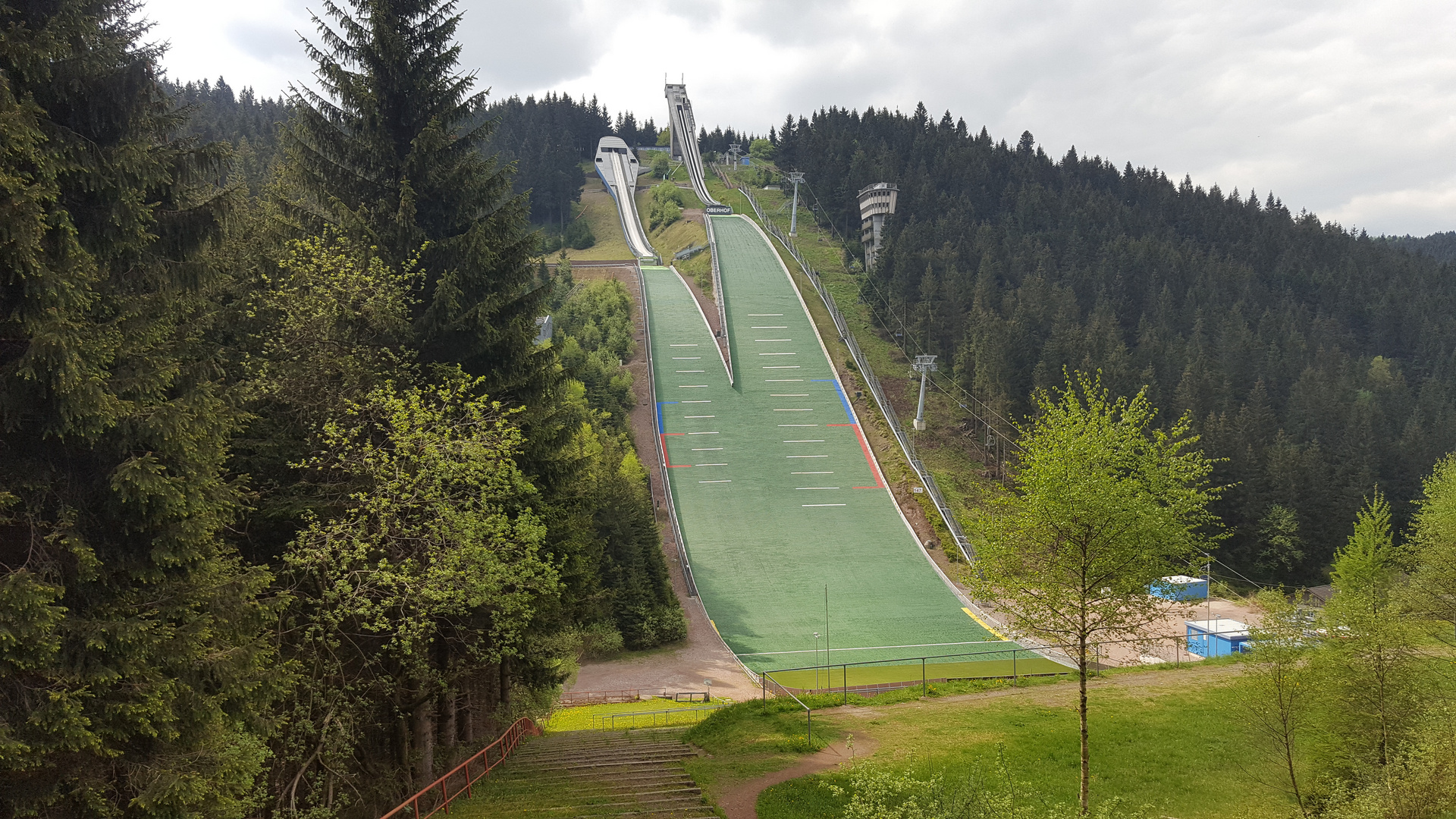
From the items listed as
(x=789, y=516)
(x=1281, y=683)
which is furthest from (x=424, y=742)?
(x=789, y=516)

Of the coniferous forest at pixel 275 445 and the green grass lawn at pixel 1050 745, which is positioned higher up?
the coniferous forest at pixel 275 445

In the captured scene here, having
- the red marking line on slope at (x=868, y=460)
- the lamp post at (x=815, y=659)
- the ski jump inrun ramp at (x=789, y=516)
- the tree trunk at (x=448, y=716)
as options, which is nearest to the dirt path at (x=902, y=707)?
the ski jump inrun ramp at (x=789, y=516)

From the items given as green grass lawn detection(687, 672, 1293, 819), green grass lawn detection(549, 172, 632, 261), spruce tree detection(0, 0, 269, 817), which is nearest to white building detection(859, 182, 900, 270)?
green grass lawn detection(549, 172, 632, 261)

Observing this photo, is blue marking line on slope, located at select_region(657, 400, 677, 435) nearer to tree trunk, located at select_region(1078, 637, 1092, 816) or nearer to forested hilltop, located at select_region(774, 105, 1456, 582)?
forested hilltop, located at select_region(774, 105, 1456, 582)

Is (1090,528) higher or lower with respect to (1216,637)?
higher

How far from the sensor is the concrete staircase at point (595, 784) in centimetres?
1230

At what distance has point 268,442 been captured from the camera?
12.5m

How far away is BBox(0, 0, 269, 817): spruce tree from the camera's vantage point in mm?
7254

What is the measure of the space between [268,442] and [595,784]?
729 centimetres

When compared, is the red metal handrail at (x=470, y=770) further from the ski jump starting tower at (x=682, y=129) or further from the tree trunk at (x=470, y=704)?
the ski jump starting tower at (x=682, y=129)

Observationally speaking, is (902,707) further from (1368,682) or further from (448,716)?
(448,716)

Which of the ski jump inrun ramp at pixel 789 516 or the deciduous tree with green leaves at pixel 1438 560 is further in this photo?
the ski jump inrun ramp at pixel 789 516

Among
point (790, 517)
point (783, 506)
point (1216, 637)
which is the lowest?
point (1216, 637)

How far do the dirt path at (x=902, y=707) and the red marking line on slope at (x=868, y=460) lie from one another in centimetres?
2262
